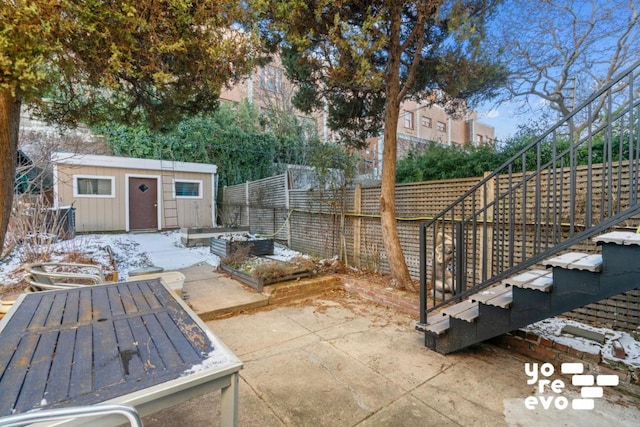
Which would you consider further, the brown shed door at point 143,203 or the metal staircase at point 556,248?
the brown shed door at point 143,203

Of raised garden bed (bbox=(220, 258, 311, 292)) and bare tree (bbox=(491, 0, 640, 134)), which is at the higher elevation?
bare tree (bbox=(491, 0, 640, 134))

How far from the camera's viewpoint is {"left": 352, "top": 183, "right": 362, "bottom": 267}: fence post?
5.31 meters

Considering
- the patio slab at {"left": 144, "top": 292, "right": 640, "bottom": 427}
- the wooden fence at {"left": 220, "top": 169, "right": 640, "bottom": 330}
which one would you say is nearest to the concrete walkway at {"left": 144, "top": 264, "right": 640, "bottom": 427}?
the patio slab at {"left": 144, "top": 292, "right": 640, "bottom": 427}

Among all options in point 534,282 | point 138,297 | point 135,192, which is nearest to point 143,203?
point 135,192

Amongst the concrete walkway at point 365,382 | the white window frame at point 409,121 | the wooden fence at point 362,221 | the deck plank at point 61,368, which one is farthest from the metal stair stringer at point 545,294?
the white window frame at point 409,121

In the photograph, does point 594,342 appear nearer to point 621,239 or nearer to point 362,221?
point 621,239

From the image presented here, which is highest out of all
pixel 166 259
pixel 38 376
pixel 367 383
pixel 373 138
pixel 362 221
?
pixel 373 138

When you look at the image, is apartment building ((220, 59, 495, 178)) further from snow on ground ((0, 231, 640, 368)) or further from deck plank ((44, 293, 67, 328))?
deck plank ((44, 293, 67, 328))

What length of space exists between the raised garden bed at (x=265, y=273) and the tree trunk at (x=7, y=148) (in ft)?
8.52

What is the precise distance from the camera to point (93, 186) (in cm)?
Answer: 898

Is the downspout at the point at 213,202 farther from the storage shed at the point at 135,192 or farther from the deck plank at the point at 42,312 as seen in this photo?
the deck plank at the point at 42,312

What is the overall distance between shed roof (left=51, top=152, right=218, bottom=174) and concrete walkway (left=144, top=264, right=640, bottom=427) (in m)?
7.48

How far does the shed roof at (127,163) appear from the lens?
8203 mm

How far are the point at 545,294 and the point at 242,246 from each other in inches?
190
